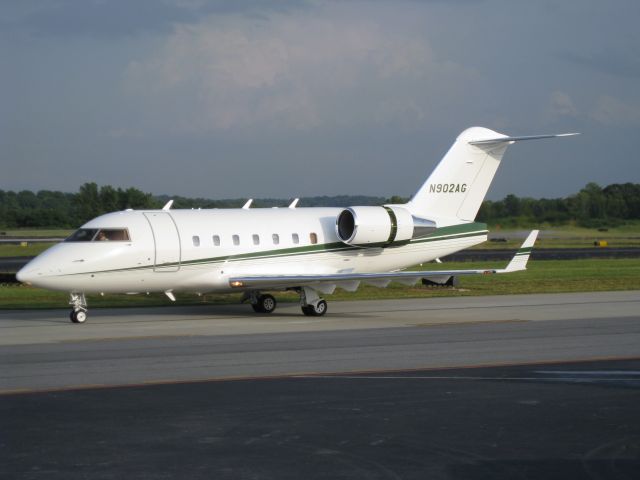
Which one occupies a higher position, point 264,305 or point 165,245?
point 165,245

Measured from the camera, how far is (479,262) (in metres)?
50.6

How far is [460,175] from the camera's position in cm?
2998

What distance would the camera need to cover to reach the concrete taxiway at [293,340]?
53.8 feet

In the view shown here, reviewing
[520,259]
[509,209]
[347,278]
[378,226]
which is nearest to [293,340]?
[347,278]

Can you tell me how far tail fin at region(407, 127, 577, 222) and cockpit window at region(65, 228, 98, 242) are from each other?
33.0 ft

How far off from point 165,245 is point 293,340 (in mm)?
6185

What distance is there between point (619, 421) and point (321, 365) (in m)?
6.34

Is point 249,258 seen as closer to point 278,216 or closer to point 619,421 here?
point 278,216

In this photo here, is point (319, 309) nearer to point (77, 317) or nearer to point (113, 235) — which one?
point (113, 235)

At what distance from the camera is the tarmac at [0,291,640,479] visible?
378 inches

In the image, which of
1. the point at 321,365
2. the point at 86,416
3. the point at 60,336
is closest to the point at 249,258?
the point at 60,336

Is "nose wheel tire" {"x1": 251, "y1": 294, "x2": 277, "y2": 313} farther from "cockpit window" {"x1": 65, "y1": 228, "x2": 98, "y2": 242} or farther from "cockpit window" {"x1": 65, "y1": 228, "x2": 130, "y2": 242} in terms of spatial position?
"cockpit window" {"x1": 65, "y1": 228, "x2": 98, "y2": 242}

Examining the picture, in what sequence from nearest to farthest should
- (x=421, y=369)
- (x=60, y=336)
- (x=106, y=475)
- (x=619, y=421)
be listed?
1. (x=106, y=475)
2. (x=619, y=421)
3. (x=421, y=369)
4. (x=60, y=336)

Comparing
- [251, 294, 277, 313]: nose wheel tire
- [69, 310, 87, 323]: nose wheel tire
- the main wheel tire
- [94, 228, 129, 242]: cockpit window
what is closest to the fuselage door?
→ [94, 228, 129, 242]: cockpit window
